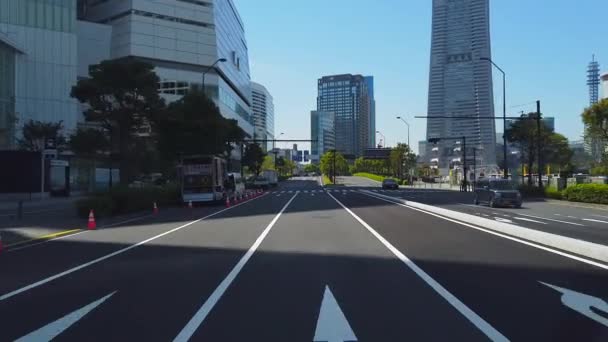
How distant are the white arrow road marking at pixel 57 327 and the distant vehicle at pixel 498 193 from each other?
91.9 feet

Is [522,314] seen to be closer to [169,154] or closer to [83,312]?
[83,312]

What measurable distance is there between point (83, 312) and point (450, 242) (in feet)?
33.7

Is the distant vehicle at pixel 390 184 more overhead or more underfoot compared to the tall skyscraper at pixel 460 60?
more underfoot

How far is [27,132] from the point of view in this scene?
5759 centimetres

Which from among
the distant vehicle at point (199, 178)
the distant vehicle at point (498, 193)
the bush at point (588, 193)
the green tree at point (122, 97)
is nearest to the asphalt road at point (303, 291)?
the distant vehicle at point (498, 193)

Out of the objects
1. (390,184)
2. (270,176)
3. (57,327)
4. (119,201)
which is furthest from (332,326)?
(270,176)

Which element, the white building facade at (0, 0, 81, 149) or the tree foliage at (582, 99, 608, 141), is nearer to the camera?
the tree foliage at (582, 99, 608, 141)

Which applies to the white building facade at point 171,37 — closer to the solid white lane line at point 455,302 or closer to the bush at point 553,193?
the bush at point 553,193

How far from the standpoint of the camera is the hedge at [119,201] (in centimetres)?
2600

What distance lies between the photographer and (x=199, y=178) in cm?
3700

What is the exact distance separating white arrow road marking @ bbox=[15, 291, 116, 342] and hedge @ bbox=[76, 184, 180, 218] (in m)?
19.1

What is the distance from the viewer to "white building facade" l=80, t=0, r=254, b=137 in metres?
84.9

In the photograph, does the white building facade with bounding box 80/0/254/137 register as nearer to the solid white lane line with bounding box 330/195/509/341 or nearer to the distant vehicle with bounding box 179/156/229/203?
the distant vehicle with bounding box 179/156/229/203

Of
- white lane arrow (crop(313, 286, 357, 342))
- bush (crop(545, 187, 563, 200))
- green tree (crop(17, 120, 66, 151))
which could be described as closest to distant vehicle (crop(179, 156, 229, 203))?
bush (crop(545, 187, 563, 200))
